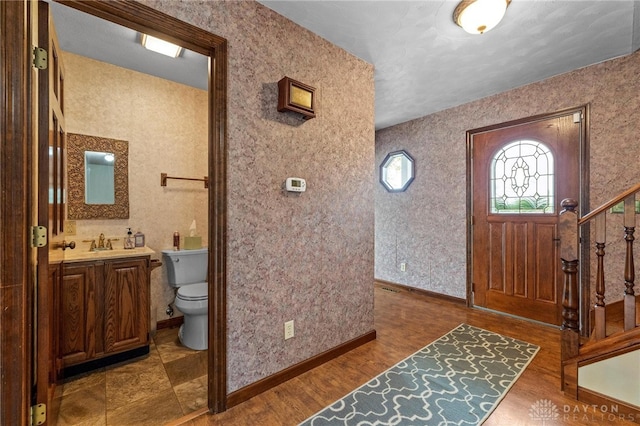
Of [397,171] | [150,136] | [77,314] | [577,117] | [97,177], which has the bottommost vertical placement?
[77,314]

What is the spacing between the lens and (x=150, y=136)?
8.87 feet

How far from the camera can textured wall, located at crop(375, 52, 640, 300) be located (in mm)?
2406

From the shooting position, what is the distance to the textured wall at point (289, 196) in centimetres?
165

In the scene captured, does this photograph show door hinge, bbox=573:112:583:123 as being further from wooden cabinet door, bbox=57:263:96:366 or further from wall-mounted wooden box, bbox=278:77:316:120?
wooden cabinet door, bbox=57:263:96:366

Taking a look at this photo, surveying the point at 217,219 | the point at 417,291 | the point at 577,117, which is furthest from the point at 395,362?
Answer: the point at 577,117

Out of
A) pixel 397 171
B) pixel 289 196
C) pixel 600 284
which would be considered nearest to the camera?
pixel 600 284

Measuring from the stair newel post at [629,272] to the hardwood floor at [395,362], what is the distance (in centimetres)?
54

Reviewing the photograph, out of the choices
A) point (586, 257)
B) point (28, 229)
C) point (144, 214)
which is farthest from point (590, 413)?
point (144, 214)

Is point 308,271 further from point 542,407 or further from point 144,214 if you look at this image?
point 144,214

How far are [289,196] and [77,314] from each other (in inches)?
68.2

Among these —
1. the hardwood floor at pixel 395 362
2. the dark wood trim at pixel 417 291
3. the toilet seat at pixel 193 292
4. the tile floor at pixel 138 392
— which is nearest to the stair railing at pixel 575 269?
the hardwood floor at pixel 395 362

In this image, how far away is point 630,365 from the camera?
1545mm

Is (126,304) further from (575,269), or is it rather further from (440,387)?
(575,269)

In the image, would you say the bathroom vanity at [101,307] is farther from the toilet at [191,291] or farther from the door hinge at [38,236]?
the door hinge at [38,236]
